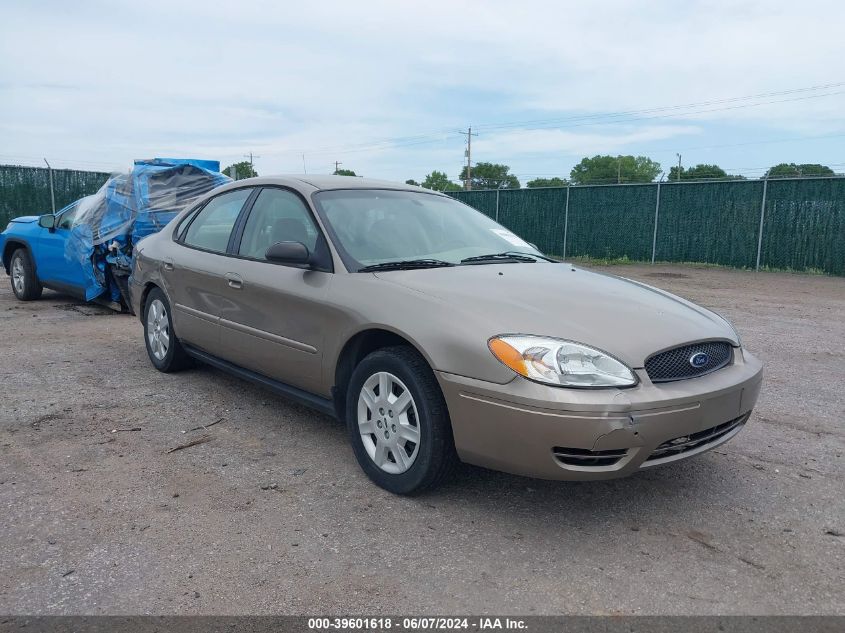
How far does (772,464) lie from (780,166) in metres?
38.5

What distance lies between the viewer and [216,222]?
4961 mm

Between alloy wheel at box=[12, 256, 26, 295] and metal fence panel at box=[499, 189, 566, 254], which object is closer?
alloy wheel at box=[12, 256, 26, 295]

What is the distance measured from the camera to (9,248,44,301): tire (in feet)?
30.9

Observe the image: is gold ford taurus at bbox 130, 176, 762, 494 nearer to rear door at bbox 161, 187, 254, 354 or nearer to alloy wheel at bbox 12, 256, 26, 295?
rear door at bbox 161, 187, 254, 354

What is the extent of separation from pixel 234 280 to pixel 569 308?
7.34ft

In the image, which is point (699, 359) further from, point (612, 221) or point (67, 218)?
point (612, 221)

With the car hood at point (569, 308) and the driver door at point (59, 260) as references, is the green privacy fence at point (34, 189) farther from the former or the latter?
the car hood at point (569, 308)

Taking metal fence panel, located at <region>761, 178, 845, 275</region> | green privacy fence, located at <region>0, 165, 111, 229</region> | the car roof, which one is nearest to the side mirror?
the car roof

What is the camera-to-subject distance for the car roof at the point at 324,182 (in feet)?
14.1

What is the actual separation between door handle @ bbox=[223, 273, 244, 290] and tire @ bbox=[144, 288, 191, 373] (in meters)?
1.06

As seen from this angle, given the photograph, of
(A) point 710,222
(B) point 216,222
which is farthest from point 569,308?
(A) point 710,222

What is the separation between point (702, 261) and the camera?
17.2 metres

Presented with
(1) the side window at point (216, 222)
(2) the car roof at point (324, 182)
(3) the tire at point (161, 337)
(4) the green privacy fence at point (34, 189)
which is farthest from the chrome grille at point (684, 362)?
(4) the green privacy fence at point (34, 189)

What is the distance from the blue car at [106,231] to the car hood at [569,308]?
5.79m
